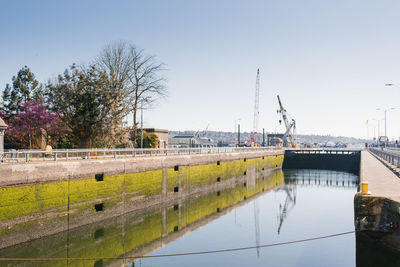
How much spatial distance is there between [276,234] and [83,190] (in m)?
13.6

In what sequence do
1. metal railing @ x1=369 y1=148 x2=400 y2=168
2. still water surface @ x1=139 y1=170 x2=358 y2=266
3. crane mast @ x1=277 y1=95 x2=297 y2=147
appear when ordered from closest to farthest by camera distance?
1. still water surface @ x1=139 y1=170 x2=358 y2=266
2. metal railing @ x1=369 y1=148 x2=400 y2=168
3. crane mast @ x1=277 y1=95 x2=297 y2=147

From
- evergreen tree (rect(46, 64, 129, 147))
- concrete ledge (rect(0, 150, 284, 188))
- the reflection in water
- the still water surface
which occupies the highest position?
evergreen tree (rect(46, 64, 129, 147))

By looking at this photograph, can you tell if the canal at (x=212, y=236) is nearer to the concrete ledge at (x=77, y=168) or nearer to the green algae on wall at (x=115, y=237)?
the green algae on wall at (x=115, y=237)

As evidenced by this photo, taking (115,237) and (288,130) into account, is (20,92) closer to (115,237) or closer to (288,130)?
(115,237)

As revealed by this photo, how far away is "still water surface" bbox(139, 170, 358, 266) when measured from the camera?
2050 cm

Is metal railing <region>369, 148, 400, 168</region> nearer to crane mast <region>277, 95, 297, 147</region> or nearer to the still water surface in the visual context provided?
the still water surface

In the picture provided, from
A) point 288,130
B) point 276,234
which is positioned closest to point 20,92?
point 276,234

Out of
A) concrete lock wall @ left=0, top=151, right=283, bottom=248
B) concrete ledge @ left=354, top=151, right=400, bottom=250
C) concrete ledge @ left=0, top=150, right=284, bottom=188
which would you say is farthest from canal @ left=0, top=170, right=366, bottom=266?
concrete ledge @ left=0, top=150, right=284, bottom=188

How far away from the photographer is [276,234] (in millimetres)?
26828

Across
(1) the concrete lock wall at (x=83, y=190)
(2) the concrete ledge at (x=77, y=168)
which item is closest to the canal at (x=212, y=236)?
(1) the concrete lock wall at (x=83, y=190)

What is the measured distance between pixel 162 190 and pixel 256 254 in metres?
14.9

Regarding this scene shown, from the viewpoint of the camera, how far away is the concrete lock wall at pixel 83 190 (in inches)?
788

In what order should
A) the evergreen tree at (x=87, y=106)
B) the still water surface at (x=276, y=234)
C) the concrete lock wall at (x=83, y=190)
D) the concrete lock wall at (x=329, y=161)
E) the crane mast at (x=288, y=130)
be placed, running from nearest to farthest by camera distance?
the concrete lock wall at (x=83, y=190)
the still water surface at (x=276, y=234)
the evergreen tree at (x=87, y=106)
the concrete lock wall at (x=329, y=161)
the crane mast at (x=288, y=130)

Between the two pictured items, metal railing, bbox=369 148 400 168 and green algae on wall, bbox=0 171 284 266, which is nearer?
green algae on wall, bbox=0 171 284 266
